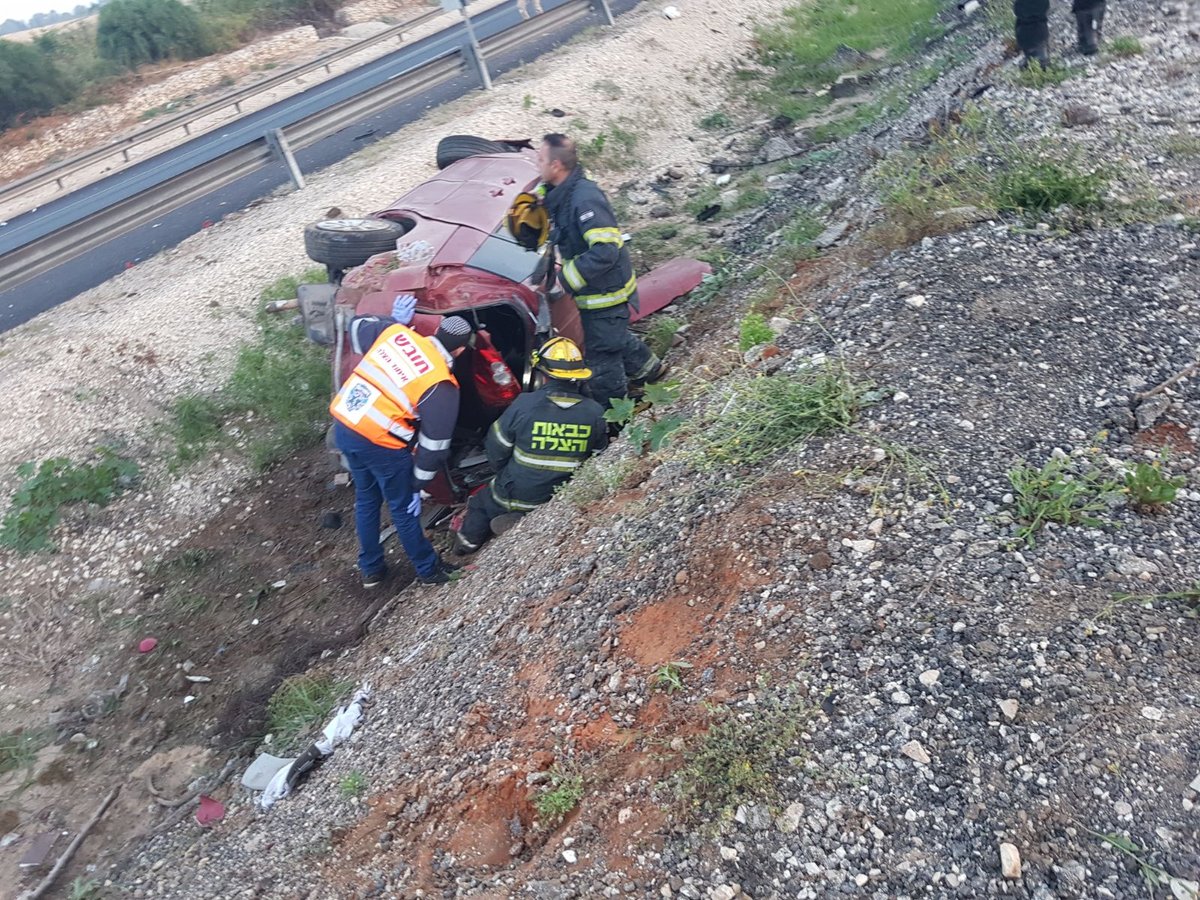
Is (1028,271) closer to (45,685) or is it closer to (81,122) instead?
(45,685)

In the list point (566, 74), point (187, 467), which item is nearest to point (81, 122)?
point (566, 74)

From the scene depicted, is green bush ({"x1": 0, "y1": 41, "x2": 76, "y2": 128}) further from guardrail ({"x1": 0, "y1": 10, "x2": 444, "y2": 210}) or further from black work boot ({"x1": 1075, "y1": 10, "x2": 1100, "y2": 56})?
black work boot ({"x1": 1075, "y1": 10, "x2": 1100, "y2": 56})

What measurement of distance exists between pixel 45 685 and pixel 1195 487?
5.98 m

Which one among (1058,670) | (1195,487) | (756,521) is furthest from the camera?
(756,521)

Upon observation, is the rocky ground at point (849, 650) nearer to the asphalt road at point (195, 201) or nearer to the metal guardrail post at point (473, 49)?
the asphalt road at point (195, 201)

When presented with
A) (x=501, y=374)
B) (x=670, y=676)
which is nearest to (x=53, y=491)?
(x=501, y=374)

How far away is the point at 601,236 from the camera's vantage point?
557 cm

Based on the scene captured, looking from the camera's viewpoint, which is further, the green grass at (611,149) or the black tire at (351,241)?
the green grass at (611,149)

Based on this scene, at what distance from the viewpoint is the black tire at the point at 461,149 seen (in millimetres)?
7254

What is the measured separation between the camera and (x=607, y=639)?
3.62 m

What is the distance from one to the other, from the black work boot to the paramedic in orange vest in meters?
5.84

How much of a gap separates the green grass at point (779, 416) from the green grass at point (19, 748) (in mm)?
3927

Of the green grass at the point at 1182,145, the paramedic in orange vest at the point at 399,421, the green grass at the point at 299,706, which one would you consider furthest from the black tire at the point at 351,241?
the green grass at the point at 1182,145

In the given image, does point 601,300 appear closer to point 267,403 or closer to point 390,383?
point 390,383
